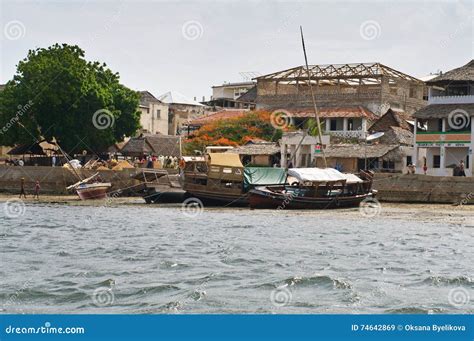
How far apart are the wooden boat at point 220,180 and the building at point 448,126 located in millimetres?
10762

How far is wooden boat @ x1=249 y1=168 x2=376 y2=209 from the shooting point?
4169 centimetres

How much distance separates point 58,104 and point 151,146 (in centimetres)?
1175

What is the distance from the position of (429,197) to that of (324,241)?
20233 mm

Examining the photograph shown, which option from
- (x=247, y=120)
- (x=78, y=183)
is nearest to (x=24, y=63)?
(x=78, y=183)

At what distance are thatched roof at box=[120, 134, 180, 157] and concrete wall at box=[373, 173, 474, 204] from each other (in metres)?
22.5

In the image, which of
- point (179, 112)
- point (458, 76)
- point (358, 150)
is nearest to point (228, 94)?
point (179, 112)
